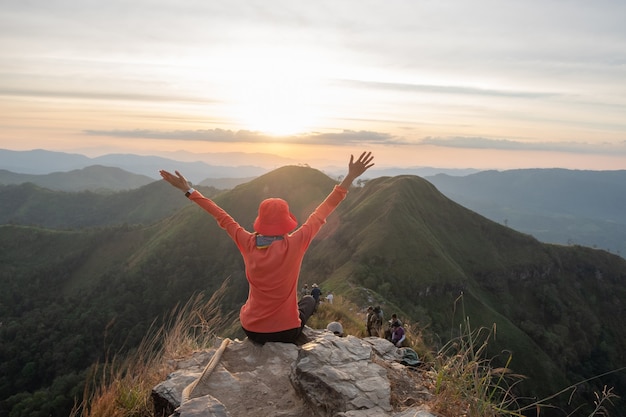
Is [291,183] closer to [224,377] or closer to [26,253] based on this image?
[26,253]

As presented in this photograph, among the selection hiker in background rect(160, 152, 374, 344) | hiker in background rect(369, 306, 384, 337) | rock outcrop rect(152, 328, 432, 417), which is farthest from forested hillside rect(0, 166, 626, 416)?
rock outcrop rect(152, 328, 432, 417)

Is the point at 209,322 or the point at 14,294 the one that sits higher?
the point at 209,322

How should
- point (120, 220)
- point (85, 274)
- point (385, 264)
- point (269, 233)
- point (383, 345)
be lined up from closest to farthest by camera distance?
point (269, 233) → point (383, 345) → point (385, 264) → point (85, 274) → point (120, 220)

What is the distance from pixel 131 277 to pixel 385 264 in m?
61.3

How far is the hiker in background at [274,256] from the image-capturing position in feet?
16.8

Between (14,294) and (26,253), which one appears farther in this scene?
(26,253)

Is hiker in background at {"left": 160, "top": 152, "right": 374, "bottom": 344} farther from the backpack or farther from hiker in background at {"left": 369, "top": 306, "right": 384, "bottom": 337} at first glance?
hiker in background at {"left": 369, "top": 306, "right": 384, "bottom": 337}

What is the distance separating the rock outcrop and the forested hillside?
4447 cm

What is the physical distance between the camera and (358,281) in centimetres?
5481

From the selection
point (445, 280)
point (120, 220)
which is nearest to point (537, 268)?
point (445, 280)

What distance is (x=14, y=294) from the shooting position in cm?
9819

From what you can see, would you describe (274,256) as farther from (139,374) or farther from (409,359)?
(409,359)

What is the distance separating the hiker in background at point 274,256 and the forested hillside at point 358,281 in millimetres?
44324

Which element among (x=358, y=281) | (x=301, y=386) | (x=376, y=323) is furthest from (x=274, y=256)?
(x=358, y=281)
